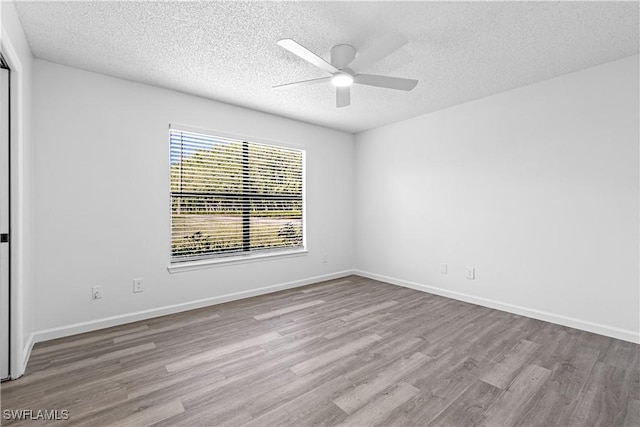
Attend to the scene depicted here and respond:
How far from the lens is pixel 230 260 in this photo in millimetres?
3697

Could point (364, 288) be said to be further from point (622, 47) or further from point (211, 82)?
point (622, 47)

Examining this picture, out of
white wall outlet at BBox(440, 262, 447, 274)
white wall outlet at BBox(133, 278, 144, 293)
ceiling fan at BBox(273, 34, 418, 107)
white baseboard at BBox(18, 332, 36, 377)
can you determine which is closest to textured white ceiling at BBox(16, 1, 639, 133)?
ceiling fan at BBox(273, 34, 418, 107)

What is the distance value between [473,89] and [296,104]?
6.63 ft

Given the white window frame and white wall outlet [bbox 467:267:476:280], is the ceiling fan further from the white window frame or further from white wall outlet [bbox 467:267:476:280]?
white wall outlet [bbox 467:267:476:280]

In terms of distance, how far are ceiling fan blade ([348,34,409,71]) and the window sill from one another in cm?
259

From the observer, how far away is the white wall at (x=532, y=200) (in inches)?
104

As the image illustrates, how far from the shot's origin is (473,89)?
3.27 m

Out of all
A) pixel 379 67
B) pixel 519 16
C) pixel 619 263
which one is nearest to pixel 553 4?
pixel 519 16

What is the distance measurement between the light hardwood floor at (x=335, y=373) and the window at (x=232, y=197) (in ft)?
3.20

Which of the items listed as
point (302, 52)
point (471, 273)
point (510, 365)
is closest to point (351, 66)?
point (302, 52)

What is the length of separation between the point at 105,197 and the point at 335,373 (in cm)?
265

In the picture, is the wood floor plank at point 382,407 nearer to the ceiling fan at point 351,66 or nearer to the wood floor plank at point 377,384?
the wood floor plank at point 377,384

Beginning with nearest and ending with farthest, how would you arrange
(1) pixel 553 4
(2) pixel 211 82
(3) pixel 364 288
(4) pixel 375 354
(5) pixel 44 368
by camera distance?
(1) pixel 553 4 → (5) pixel 44 368 → (4) pixel 375 354 → (2) pixel 211 82 → (3) pixel 364 288

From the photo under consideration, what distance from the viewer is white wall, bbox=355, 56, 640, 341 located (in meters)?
2.63
